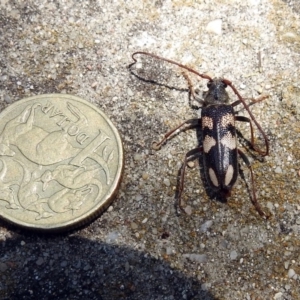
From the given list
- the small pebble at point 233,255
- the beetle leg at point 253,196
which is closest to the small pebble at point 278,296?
the small pebble at point 233,255

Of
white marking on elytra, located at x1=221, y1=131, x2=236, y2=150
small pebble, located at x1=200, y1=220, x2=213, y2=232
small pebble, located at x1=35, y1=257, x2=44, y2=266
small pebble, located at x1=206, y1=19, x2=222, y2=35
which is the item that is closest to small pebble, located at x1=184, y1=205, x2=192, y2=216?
small pebble, located at x1=200, y1=220, x2=213, y2=232

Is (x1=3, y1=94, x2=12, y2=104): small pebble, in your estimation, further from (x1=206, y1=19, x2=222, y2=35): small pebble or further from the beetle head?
(x1=206, y1=19, x2=222, y2=35): small pebble

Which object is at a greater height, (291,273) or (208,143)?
(208,143)

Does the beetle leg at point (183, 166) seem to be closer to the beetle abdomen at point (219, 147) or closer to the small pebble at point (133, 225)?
the beetle abdomen at point (219, 147)

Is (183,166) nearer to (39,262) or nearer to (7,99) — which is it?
(39,262)

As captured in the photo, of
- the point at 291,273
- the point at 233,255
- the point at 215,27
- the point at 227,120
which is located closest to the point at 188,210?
the point at 233,255

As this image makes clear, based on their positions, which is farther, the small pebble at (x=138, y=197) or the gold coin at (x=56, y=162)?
the small pebble at (x=138, y=197)
